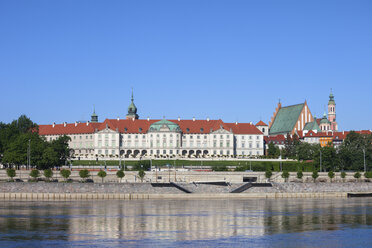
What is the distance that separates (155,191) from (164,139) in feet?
235

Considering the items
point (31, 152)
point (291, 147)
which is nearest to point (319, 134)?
point (291, 147)

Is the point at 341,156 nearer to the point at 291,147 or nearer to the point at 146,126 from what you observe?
the point at 291,147

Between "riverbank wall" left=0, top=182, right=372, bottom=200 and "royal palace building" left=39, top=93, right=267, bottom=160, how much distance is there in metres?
59.8

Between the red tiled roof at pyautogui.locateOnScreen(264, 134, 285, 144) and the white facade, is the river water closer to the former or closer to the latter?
the white facade

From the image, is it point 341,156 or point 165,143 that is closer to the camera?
point 341,156

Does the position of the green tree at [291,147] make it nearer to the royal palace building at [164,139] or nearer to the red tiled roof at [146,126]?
the royal palace building at [164,139]

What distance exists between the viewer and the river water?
50.3 meters

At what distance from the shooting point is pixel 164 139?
163 metres

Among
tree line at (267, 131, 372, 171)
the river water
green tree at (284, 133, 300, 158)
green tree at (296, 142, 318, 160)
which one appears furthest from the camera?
green tree at (284, 133, 300, 158)

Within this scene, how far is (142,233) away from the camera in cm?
5406

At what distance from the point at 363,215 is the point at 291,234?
16836 millimetres

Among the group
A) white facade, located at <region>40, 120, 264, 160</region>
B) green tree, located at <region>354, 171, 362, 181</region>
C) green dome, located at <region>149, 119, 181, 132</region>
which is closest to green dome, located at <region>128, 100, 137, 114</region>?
white facade, located at <region>40, 120, 264, 160</region>

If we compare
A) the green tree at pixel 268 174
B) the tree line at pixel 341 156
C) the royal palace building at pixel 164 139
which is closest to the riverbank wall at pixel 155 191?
the green tree at pixel 268 174

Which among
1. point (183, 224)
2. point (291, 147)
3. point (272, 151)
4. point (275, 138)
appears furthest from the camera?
point (275, 138)
